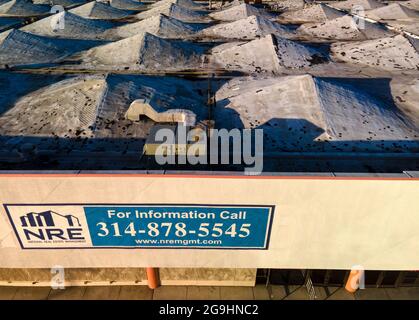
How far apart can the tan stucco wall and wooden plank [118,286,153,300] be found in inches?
123

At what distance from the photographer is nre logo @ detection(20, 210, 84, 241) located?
14633mm

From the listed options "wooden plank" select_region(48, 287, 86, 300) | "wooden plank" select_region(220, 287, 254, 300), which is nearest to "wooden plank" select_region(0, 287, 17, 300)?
"wooden plank" select_region(48, 287, 86, 300)

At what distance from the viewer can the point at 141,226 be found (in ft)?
48.8

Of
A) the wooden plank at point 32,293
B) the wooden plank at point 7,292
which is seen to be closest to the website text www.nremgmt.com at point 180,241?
the wooden plank at point 32,293

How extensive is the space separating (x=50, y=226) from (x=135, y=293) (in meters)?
6.53

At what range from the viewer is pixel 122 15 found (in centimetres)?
5956

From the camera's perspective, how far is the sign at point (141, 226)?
14.4m

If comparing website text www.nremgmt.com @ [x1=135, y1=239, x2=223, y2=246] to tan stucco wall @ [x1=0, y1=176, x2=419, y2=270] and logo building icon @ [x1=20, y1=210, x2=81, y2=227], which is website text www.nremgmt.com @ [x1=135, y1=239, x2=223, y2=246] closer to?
tan stucco wall @ [x1=0, y1=176, x2=419, y2=270]

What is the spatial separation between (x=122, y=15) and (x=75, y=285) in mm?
53223

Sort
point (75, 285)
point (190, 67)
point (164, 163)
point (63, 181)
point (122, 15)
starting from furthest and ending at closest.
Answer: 1. point (122, 15)
2. point (190, 67)
3. point (75, 285)
4. point (164, 163)
5. point (63, 181)

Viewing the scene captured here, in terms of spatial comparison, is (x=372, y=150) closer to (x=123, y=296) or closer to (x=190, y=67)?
(x=123, y=296)

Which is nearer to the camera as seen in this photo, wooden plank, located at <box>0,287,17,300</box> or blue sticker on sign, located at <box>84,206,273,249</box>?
blue sticker on sign, located at <box>84,206,273,249</box>

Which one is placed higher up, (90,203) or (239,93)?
(90,203)
